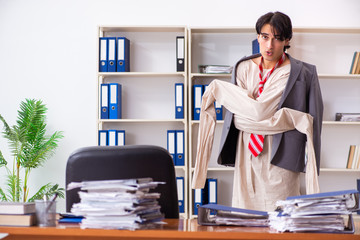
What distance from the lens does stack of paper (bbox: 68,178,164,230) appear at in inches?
58.4

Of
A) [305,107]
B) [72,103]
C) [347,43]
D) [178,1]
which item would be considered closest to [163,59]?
[178,1]

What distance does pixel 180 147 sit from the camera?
16.2 ft

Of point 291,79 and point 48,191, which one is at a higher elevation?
point 291,79

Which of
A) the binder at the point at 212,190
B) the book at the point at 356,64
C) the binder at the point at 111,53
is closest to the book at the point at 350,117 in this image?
the book at the point at 356,64

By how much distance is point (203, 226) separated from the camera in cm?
163

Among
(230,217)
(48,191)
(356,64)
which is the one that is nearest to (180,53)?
(356,64)

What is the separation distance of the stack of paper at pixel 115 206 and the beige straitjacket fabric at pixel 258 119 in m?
1.25

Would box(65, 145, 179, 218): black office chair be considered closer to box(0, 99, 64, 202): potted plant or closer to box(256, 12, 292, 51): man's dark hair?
box(256, 12, 292, 51): man's dark hair

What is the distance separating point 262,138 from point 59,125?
2.93 m

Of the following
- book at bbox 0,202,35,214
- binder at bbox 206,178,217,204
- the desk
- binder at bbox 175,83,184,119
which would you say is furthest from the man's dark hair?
binder at bbox 206,178,217,204

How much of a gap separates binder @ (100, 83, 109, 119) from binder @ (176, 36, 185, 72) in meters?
→ 0.68

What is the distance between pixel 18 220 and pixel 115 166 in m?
Answer: 0.40

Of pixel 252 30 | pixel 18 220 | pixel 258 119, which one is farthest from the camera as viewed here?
pixel 252 30

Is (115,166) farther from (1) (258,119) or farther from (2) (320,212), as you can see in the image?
(1) (258,119)
